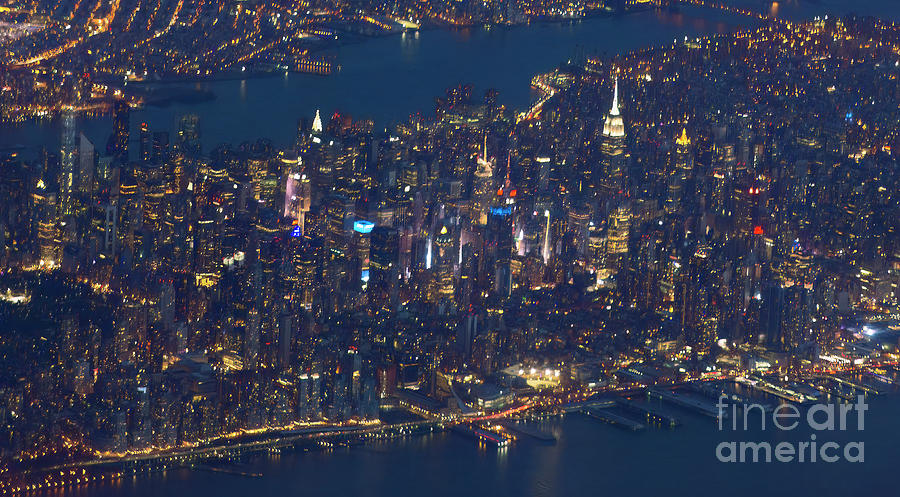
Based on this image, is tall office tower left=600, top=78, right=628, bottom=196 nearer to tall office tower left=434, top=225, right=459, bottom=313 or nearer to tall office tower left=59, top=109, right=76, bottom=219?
tall office tower left=434, top=225, right=459, bottom=313

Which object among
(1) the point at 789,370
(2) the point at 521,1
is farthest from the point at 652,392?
(2) the point at 521,1

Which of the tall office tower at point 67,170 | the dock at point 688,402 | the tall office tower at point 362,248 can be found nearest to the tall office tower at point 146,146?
the tall office tower at point 67,170

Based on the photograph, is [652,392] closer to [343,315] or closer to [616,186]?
[343,315]

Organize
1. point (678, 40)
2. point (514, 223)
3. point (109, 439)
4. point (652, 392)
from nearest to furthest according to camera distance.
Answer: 1. point (109, 439)
2. point (652, 392)
3. point (514, 223)
4. point (678, 40)

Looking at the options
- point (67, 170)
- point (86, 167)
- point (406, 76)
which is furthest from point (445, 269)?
point (406, 76)

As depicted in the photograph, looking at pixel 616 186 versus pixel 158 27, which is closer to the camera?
pixel 616 186

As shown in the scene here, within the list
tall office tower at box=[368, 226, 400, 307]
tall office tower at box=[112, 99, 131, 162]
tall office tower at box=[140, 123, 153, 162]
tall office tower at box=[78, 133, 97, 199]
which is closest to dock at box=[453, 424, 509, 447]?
tall office tower at box=[368, 226, 400, 307]

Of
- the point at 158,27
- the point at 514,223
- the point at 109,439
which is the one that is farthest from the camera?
the point at 158,27

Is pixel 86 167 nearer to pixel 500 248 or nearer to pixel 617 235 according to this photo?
pixel 500 248
